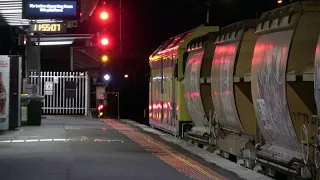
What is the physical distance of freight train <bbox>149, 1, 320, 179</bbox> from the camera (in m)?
8.19

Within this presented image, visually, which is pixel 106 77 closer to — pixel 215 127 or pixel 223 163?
pixel 215 127

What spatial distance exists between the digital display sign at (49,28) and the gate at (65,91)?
966 cm

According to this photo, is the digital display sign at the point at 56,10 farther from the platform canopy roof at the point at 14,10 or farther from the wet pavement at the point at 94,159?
the wet pavement at the point at 94,159

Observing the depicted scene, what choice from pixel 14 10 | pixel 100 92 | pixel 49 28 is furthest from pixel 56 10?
pixel 100 92

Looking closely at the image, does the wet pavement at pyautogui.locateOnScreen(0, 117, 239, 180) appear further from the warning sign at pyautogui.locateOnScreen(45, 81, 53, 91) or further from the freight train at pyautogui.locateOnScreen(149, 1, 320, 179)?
the warning sign at pyautogui.locateOnScreen(45, 81, 53, 91)

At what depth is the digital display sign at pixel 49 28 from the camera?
70.8 ft

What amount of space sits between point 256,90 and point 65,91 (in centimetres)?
2342

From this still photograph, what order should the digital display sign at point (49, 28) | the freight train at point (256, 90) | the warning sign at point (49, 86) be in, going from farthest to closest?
1. the warning sign at point (49, 86)
2. the digital display sign at point (49, 28)
3. the freight train at point (256, 90)

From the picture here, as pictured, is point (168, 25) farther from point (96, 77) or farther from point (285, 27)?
point (285, 27)

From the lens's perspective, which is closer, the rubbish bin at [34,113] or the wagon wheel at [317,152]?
the wagon wheel at [317,152]

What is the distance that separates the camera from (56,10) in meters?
18.7

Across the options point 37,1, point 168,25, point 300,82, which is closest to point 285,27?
point 300,82

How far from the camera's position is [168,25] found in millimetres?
41344

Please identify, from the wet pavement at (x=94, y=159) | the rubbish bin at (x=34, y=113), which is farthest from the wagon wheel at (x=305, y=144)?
the rubbish bin at (x=34, y=113)
